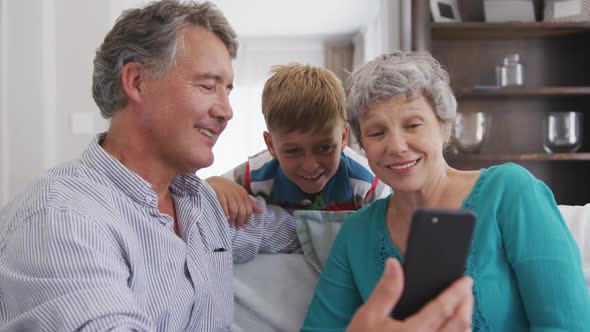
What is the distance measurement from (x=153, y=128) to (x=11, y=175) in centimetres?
259

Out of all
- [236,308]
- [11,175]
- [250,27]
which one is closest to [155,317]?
[236,308]

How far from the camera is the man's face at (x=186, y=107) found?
1211 millimetres

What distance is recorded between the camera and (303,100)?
5.07 feet

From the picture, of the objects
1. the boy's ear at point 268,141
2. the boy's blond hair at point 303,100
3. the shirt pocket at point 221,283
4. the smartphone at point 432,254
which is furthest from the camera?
the boy's ear at point 268,141

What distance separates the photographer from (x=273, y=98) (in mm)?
1606

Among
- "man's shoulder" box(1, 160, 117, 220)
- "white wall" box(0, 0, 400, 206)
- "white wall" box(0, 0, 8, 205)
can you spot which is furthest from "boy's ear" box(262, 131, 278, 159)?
"white wall" box(0, 0, 8, 205)

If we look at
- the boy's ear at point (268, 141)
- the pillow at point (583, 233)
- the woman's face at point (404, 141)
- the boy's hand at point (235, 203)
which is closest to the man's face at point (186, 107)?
the boy's hand at point (235, 203)

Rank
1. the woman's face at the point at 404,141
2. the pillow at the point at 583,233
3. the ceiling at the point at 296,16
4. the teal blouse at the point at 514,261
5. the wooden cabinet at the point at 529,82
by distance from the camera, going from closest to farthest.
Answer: the teal blouse at the point at 514,261 < the woman's face at the point at 404,141 < the pillow at the point at 583,233 < the wooden cabinet at the point at 529,82 < the ceiling at the point at 296,16

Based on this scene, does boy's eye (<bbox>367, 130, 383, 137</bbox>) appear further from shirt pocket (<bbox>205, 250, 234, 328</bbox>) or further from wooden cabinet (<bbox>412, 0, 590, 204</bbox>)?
wooden cabinet (<bbox>412, 0, 590, 204</bbox>)

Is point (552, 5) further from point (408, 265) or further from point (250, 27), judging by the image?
point (250, 27)

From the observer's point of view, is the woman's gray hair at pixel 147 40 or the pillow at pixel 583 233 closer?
the woman's gray hair at pixel 147 40

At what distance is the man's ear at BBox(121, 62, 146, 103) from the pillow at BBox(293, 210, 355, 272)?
517 mm

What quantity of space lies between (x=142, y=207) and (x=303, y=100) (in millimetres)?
570

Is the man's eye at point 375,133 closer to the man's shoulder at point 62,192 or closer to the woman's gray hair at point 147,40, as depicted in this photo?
the woman's gray hair at point 147,40
